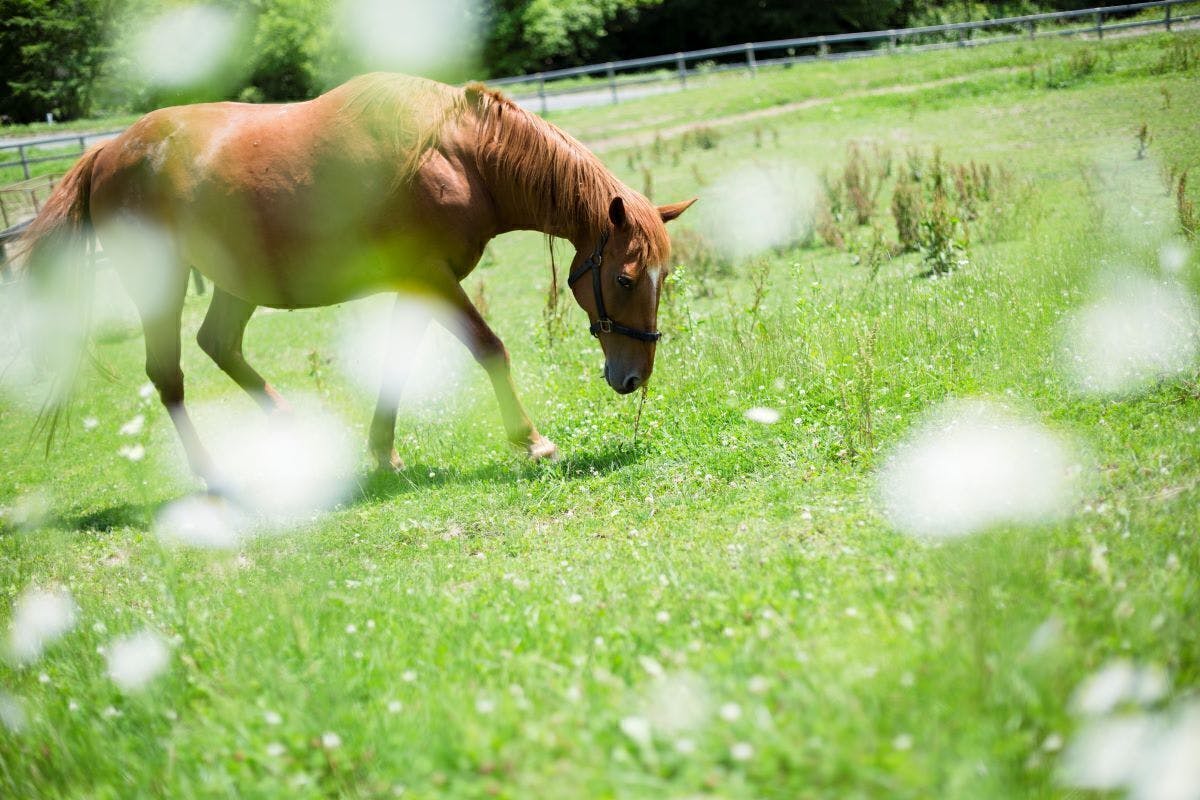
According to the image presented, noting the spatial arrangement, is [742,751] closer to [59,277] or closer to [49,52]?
[59,277]

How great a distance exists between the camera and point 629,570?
4.28m

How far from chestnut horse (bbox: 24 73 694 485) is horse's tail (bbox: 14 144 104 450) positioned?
5 centimetres

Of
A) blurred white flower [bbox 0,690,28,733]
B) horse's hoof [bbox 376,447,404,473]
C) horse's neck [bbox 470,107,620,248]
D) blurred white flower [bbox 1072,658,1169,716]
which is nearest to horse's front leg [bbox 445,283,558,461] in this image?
horse's neck [bbox 470,107,620,248]

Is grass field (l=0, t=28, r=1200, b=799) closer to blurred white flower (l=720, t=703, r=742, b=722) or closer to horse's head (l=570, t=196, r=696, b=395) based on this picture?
blurred white flower (l=720, t=703, r=742, b=722)

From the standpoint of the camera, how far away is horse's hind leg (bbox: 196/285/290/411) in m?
7.29

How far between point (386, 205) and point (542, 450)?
196 cm

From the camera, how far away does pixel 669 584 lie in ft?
12.8

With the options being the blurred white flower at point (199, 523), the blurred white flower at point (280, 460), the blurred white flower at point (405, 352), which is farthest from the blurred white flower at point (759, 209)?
the blurred white flower at point (199, 523)

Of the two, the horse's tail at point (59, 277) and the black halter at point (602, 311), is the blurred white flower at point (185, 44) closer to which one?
the horse's tail at point (59, 277)

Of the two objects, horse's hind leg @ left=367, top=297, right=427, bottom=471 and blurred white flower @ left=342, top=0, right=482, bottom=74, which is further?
blurred white flower @ left=342, top=0, right=482, bottom=74

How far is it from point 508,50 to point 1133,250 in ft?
145

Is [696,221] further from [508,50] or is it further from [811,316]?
[508,50]

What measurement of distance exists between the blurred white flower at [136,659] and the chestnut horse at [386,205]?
115 inches

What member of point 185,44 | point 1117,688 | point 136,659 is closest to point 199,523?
point 136,659
